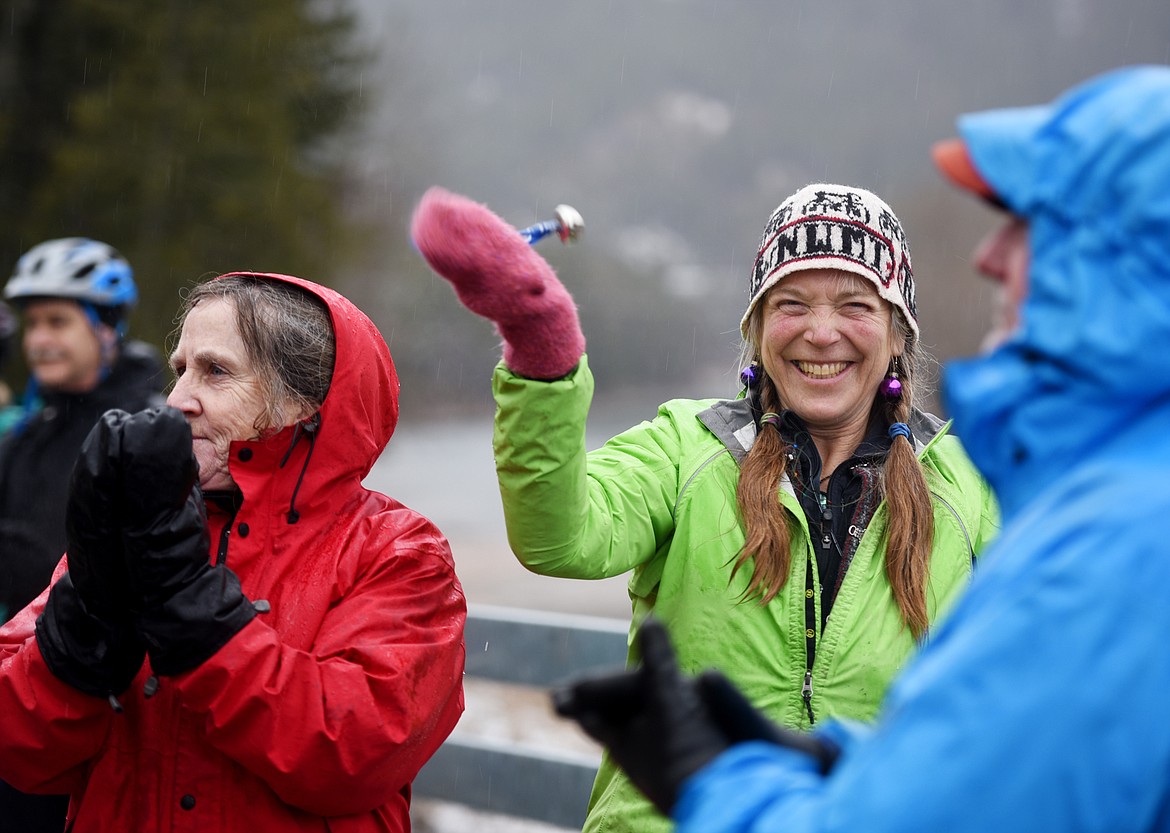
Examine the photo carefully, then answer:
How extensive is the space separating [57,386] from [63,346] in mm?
183

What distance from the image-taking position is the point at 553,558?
87.6 inches

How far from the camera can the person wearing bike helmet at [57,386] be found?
12.3 ft

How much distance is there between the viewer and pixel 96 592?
80.1 inches

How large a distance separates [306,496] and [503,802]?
2590 mm

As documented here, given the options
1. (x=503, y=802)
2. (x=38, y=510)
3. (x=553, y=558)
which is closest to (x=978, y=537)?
(x=553, y=558)

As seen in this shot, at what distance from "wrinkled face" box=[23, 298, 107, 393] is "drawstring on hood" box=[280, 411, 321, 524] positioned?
2.09 meters

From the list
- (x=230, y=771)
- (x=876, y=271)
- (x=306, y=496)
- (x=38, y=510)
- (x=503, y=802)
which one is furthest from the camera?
(x=503, y=802)

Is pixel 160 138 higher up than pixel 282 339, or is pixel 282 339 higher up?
pixel 160 138

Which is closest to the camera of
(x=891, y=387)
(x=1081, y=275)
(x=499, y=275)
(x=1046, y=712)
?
(x=1046, y=712)

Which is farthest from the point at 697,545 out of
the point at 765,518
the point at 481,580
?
the point at 481,580

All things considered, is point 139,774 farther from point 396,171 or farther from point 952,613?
point 396,171

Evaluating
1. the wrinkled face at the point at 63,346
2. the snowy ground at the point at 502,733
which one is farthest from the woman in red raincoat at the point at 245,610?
the snowy ground at the point at 502,733

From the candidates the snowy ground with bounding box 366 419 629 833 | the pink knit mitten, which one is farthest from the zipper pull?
the pink knit mitten

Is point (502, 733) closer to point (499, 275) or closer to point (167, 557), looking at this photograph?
point (167, 557)
